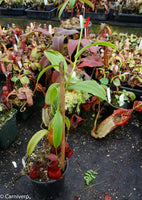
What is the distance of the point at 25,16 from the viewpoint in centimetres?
371

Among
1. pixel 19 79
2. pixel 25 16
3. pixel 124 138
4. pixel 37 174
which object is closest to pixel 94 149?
pixel 124 138

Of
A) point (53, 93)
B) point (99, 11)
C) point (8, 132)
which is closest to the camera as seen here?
point (53, 93)

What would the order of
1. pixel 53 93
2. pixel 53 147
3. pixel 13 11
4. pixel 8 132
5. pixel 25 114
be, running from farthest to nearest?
pixel 13 11, pixel 25 114, pixel 8 132, pixel 53 147, pixel 53 93

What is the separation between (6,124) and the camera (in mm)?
1554

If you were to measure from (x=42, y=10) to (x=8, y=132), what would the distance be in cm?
288

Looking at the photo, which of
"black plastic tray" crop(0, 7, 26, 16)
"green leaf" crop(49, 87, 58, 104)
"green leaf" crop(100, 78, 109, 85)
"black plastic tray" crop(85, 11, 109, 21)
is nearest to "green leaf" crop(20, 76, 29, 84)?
"green leaf" crop(100, 78, 109, 85)

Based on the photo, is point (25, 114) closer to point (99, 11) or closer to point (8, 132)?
point (8, 132)

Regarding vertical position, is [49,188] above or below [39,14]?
below

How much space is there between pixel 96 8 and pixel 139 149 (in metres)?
2.70

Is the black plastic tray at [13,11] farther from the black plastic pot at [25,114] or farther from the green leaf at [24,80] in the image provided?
the black plastic pot at [25,114]

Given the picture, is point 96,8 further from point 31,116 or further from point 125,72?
point 31,116

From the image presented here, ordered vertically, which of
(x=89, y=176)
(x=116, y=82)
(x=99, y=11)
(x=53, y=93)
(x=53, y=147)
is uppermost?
(x=99, y=11)

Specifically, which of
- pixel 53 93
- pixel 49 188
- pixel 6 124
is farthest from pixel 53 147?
pixel 6 124

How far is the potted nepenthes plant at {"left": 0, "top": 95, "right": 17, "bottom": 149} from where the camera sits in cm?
155
